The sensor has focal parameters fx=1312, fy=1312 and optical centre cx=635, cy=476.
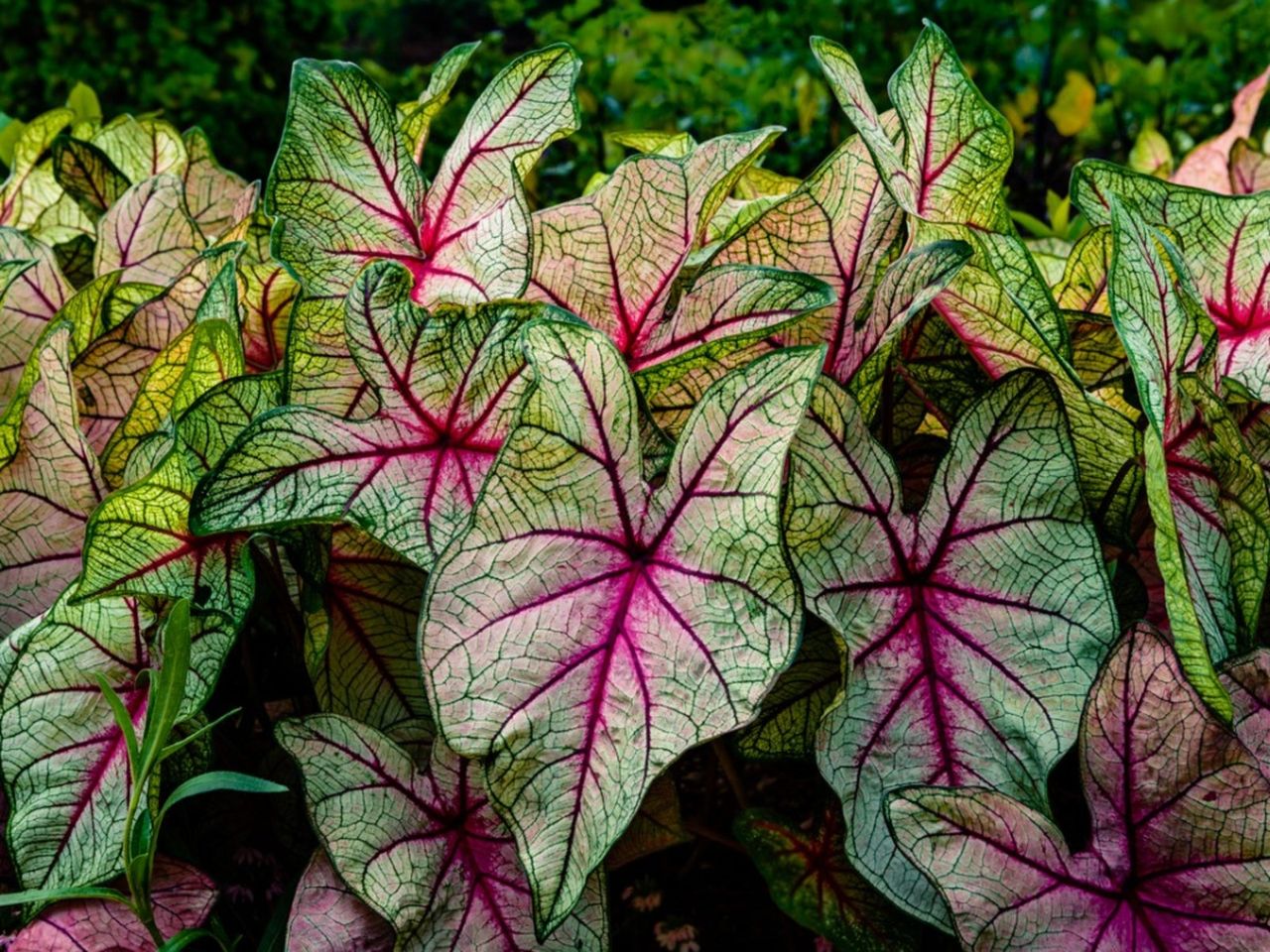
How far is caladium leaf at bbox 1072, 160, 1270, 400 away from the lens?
1.09 meters

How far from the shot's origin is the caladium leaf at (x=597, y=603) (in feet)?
2.61

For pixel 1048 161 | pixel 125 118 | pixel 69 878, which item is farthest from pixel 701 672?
pixel 1048 161

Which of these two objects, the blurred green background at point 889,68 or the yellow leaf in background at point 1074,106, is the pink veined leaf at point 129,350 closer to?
the blurred green background at point 889,68

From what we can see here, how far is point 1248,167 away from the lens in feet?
5.27

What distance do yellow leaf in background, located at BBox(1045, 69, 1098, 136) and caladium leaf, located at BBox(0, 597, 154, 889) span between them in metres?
2.15

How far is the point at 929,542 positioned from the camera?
2.98 ft

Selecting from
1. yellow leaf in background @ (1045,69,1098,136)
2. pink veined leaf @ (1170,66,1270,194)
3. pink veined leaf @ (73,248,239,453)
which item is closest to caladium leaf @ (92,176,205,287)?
pink veined leaf @ (73,248,239,453)

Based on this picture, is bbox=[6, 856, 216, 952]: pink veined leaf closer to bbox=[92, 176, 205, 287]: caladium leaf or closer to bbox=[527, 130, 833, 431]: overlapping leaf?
bbox=[527, 130, 833, 431]: overlapping leaf

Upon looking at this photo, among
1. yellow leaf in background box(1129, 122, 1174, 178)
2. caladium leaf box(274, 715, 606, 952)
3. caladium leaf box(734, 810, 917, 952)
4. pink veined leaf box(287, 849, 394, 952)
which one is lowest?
pink veined leaf box(287, 849, 394, 952)

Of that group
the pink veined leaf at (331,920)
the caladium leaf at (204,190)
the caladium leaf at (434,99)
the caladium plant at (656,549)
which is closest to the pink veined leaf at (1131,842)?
the caladium plant at (656,549)

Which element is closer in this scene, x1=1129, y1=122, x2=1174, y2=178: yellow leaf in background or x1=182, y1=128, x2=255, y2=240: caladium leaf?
x1=182, y1=128, x2=255, y2=240: caladium leaf

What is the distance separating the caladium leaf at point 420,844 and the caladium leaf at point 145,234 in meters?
0.63

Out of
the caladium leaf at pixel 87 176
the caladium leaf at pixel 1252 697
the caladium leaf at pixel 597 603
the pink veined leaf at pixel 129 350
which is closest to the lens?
the caladium leaf at pixel 597 603

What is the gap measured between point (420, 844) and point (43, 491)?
0.44 metres
